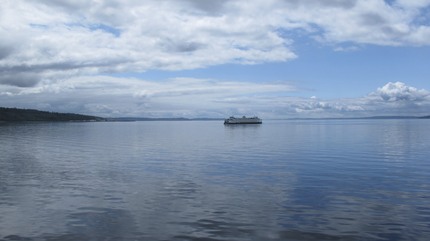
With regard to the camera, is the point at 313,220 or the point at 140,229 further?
the point at 313,220

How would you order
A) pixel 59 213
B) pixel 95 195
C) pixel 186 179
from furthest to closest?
pixel 186 179 → pixel 95 195 → pixel 59 213

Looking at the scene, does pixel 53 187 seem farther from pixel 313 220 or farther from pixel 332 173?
pixel 332 173

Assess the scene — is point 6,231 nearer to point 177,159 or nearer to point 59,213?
point 59,213

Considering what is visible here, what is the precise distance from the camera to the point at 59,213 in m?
25.7

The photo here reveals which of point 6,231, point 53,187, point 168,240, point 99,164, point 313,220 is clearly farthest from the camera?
point 99,164

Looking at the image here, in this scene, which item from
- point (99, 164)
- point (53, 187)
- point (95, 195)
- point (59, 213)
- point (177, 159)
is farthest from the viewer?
point (177, 159)

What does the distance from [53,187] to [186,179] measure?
1281 cm

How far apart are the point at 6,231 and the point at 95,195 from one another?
10005 millimetres

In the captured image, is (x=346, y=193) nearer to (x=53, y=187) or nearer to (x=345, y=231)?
(x=345, y=231)

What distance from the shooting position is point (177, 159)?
59656 mm

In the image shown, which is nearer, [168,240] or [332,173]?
[168,240]

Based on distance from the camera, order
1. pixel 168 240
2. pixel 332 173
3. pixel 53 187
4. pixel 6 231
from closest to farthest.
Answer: pixel 168 240 < pixel 6 231 < pixel 53 187 < pixel 332 173

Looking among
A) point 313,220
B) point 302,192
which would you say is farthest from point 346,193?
point 313,220

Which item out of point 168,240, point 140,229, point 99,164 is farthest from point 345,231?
point 99,164
